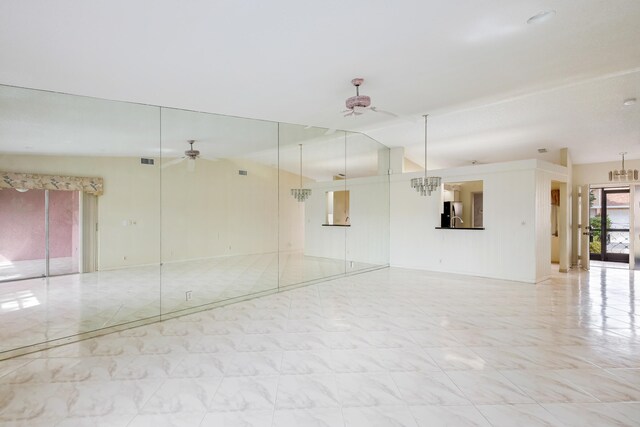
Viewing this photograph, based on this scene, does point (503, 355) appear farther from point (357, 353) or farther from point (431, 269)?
point (431, 269)

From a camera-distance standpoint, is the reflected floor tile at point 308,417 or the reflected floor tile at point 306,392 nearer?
the reflected floor tile at point 308,417

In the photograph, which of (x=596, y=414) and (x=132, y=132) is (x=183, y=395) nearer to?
(x=596, y=414)

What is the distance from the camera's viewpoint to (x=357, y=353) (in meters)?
3.14

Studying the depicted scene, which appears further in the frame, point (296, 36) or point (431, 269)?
point (431, 269)

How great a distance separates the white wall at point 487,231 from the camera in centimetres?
636

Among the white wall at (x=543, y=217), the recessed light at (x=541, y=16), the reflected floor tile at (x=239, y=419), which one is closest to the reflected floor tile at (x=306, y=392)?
the reflected floor tile at (x=239, y=419)

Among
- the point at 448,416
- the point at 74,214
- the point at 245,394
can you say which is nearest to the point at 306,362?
the point at 245,394

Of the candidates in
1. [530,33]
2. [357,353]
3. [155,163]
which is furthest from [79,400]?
[530,33]

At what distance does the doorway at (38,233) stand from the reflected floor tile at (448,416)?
4678 mm

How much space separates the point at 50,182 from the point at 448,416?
18.4 ft

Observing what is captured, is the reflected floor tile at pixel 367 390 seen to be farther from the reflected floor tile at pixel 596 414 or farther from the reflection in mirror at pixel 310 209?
the reflection in mirror at pixel 310 209

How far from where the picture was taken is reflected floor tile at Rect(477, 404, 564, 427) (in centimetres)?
207

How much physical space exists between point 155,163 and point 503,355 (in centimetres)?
492

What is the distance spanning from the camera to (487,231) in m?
6.86
